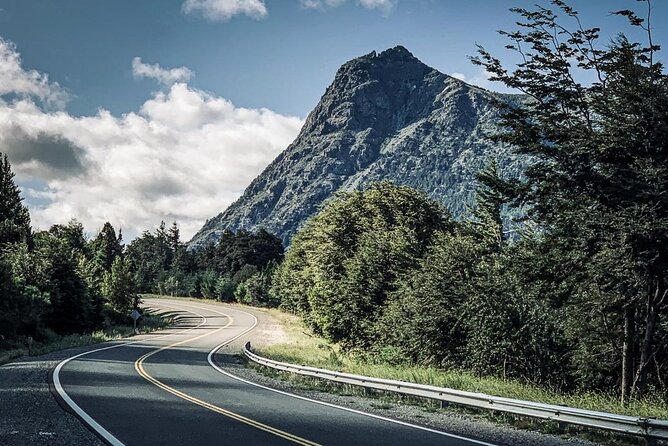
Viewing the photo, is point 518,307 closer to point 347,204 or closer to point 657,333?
point 657,333

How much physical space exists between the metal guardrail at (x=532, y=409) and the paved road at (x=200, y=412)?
1.83m

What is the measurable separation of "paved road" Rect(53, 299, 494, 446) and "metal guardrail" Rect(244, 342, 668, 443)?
6.01ft

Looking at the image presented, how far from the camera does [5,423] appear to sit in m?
10.6

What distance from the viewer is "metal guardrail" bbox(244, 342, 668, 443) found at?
8359 millimetres

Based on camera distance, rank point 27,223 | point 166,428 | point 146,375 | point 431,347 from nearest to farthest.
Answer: point 166,428 → point 146,375 → point 431,347 → point 27,223

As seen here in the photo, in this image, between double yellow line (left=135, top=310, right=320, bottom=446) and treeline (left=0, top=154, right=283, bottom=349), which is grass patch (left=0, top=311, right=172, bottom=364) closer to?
treeline (left=0, top=154, right=283, bottom=349)

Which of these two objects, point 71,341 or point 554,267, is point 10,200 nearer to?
point 71,341

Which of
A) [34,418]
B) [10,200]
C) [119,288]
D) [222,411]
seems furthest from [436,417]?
[10,200]

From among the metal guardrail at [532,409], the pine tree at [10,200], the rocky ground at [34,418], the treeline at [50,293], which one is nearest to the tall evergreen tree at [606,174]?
the metal guardrail at [532,409]

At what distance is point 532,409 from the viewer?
1061 cm

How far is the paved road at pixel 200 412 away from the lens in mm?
9562

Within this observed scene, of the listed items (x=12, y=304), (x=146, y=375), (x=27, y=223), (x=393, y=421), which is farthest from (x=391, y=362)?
(x=27, y=223)

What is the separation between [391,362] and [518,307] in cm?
862

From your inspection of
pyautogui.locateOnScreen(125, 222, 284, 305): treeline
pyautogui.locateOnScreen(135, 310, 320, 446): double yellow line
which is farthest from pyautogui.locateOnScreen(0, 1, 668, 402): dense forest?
pyautogui.locateOnScreen(125, 222, 284, 305): treeline
